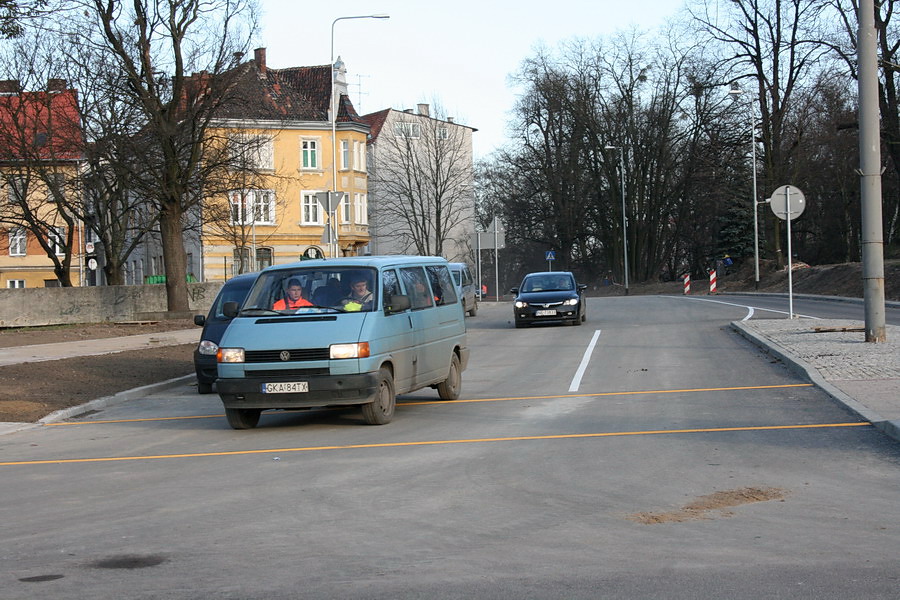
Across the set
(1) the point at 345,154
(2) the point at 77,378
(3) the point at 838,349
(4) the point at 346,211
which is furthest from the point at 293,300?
(1) the point at 345,154

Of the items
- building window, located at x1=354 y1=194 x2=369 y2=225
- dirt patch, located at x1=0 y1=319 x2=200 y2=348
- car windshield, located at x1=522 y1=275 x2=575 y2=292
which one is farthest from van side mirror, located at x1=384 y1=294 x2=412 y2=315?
building window, located at x1=354 y1=194 x2=369 y2=225

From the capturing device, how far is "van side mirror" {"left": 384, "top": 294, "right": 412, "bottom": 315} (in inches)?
487

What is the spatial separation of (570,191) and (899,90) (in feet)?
81.6

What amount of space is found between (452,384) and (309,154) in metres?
54.9

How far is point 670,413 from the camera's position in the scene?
41.0ft

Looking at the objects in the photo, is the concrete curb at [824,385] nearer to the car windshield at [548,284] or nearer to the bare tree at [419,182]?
the car windshield at [548,284]

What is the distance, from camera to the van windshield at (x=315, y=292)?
40.7 ft

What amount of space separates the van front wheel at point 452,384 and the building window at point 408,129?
69.6 m

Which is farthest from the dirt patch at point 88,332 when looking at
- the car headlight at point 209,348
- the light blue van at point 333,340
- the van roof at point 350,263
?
the light blue van at point 333,340

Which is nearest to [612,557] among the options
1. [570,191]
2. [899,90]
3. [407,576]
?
[407,576]

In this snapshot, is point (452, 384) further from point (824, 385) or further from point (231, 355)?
point (824, 385)

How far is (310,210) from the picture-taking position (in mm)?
67438

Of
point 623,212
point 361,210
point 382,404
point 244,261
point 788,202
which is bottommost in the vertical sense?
point 382,404

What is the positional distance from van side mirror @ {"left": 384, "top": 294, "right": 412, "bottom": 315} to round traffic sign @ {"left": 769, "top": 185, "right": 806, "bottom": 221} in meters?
13.9
